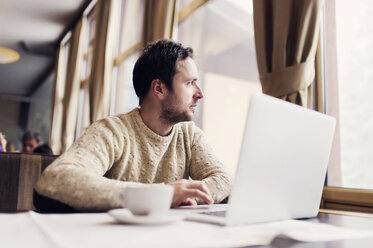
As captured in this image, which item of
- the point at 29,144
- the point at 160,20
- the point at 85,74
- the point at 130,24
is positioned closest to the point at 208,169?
the point at 160,20

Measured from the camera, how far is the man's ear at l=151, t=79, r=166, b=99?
141 cm

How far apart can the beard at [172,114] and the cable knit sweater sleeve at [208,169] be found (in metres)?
0.13

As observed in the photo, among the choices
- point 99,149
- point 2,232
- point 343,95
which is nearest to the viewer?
point 2,232

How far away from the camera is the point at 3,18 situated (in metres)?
5.91

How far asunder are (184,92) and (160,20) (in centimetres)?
169

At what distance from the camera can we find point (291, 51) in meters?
1.57

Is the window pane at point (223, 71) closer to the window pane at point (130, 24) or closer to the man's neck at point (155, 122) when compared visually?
the window pane at point (130, 24)

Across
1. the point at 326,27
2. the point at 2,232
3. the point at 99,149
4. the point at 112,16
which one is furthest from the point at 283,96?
the point at 112,16

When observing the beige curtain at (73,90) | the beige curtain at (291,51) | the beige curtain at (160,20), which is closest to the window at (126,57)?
A: the beige curtain at (160,20)

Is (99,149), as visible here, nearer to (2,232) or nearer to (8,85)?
(2,232)

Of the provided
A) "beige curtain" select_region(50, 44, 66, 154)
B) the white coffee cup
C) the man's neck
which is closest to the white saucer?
the white coffee cup

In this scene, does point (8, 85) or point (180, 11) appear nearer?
point (180, 11)

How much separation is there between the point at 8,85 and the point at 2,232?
25.5 ft

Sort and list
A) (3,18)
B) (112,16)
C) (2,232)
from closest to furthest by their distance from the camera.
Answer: (2,232)
(112,16)
(3,18)
